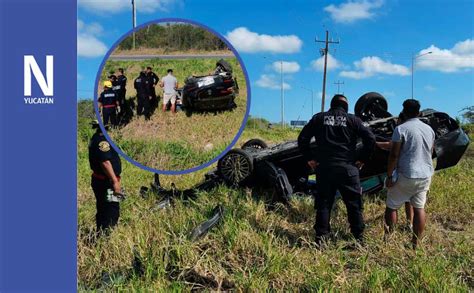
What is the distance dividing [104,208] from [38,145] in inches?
88.9

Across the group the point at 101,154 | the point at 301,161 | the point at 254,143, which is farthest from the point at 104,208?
the point at 254,143

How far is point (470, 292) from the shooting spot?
3.65m

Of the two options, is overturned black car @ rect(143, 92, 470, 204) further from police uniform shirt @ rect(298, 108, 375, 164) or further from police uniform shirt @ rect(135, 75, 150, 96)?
police uniform shirt @ rect(135, 75, 150, 96)

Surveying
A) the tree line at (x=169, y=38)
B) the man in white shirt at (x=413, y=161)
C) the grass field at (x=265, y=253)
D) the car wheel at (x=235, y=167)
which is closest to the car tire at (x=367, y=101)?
the grass field at (x=265, y=253)

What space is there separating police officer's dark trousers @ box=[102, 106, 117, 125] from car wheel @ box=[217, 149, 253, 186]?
2545mm

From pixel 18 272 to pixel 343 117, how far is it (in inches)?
135

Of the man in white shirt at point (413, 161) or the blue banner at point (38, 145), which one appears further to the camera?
the man in white shirt at point (413, 161)

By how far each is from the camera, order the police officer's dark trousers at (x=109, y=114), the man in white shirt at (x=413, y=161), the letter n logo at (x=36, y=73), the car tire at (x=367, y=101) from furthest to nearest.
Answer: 1. the car tire at (x=367, y=101)
2. the man in white shirt at (x=413, y=161)
3. the police officer's dark trousers at (x=109, y=114)
4. the letter n logo at (x=36, y=73)

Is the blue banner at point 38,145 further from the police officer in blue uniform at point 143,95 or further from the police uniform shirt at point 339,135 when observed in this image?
the police uniform shirt at point 339,135

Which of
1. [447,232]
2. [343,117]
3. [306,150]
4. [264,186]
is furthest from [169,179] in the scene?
[447,232]

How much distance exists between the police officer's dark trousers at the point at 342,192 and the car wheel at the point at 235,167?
150 centimetres

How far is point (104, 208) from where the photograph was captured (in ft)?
16.7

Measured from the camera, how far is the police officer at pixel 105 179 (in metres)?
4.81

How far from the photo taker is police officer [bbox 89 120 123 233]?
481 cm
